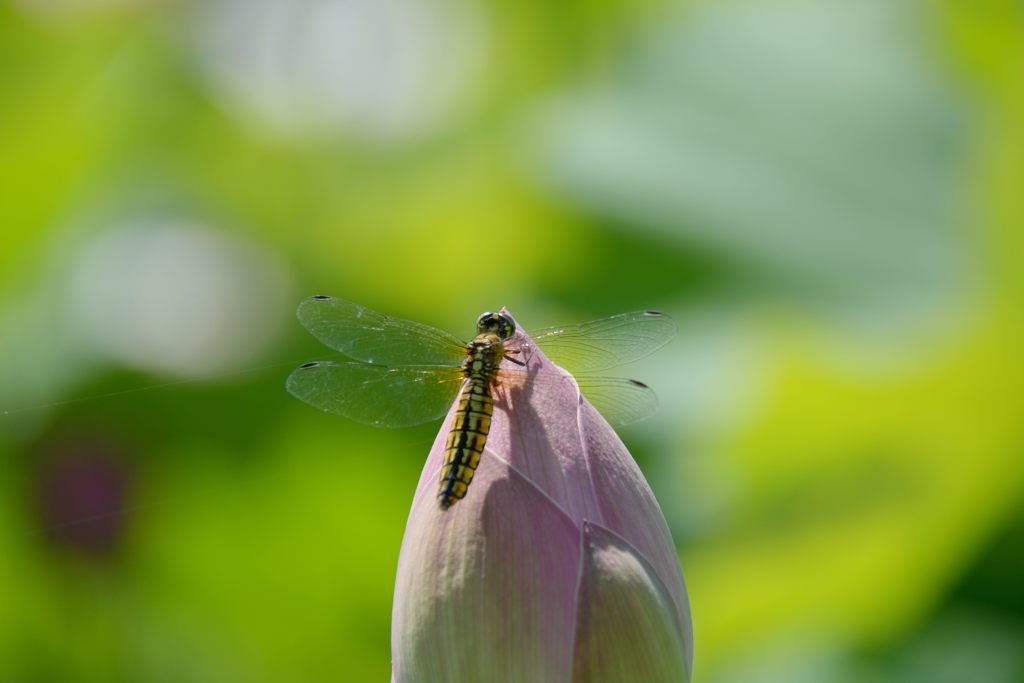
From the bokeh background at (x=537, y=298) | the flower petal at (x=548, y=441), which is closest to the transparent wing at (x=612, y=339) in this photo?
the flower petal at (x=548, y=441)

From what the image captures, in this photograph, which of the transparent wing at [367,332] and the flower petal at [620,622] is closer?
the flower petal at [620,622]

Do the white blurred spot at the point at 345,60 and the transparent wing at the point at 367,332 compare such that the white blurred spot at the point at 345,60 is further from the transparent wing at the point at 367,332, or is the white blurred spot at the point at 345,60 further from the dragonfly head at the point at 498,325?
the dragonfly head at the point at 498,325

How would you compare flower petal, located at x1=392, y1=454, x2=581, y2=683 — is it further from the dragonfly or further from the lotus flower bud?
the dragonfly

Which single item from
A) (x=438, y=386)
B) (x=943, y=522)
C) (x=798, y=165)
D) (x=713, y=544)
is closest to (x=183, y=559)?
(x=713, y=544)

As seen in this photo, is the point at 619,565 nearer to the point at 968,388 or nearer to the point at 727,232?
the point at 968,388

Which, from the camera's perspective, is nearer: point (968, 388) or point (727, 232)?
point (968, 388)

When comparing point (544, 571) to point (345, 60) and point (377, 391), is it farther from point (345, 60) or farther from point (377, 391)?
point (345, 60)

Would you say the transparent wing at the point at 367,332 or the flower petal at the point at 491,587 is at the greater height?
the transparent wing at the point at 367,332

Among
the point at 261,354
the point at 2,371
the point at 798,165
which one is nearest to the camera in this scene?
the point at 2,371
